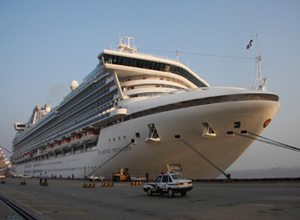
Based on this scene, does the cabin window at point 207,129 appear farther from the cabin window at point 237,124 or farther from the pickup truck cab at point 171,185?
the pickup truck cab at point 171,185

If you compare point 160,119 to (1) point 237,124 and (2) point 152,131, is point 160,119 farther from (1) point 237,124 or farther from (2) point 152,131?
(1) point 237,124

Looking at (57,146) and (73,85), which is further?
(73,85)

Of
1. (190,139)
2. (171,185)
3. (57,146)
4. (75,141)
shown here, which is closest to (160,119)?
(190,139)

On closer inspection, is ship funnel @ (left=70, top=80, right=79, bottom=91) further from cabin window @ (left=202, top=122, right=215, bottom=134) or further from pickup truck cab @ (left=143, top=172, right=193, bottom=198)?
pickup truck cab @ (left=143, top=172, right=193, bottom=198)

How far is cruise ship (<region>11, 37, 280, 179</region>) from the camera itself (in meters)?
20.1

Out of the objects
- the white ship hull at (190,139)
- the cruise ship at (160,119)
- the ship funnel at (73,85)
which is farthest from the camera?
the ship funnel at (73,85)

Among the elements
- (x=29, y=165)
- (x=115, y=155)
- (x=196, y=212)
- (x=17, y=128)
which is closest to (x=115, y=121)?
(x=115, y=155)

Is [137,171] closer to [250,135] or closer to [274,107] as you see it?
[250,135]

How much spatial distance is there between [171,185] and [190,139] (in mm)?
7900

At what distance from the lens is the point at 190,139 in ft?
70.1

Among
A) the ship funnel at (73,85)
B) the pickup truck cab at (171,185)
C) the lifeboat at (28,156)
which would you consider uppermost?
the ship funnel at (73,85)

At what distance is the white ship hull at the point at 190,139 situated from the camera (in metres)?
19.8

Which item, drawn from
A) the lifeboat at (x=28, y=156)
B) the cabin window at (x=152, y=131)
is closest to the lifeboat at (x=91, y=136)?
the cabin window at (x=152, y=131)

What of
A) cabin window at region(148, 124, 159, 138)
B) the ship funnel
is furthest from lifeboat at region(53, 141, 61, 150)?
cabin window at region(148, 124, 159, 138)
